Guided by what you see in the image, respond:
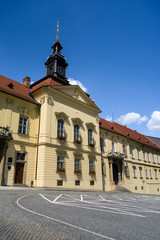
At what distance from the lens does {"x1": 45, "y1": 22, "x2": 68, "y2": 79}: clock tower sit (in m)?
30.3

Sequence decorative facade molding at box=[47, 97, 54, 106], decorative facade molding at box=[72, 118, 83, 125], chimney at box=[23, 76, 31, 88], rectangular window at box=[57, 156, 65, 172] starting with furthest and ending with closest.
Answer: chimney at box=[23, 76, 31, 88], decorative facade molding at box=[72, 118, 83, 125], decorative facade molding at box=[47, 97, 54, 106], rectangular window at box=[57, 156, 65, 172]

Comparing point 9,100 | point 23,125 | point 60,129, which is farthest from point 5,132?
point 60,129

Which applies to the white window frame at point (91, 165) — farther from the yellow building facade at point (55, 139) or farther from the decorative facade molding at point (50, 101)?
the decorative facade molding at point (50, 101)

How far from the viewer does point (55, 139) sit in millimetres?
21469

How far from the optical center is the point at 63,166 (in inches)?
839

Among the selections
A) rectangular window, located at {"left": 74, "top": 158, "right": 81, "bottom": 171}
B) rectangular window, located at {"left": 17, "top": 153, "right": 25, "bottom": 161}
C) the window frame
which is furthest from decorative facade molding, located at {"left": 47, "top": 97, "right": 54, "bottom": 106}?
rectangular window, located at {"left": 74, "top": 158, "right": 81, "bottom": 171}

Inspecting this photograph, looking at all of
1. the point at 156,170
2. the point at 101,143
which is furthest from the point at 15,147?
the point at 156,170

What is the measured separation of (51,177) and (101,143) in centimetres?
1250

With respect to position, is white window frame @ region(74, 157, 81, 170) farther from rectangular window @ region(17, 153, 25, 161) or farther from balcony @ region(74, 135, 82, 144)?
rectangular window @ region(17, 153, 25, 161)

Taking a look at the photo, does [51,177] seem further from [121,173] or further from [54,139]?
[121,173]

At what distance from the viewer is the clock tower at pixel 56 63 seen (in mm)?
30328

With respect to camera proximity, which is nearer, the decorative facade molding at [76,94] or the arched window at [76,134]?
the arched window at [76,134]

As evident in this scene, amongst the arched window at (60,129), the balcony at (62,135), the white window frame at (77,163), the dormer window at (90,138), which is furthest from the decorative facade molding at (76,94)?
the white window frame at (77,163)

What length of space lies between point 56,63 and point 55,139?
14.4m
